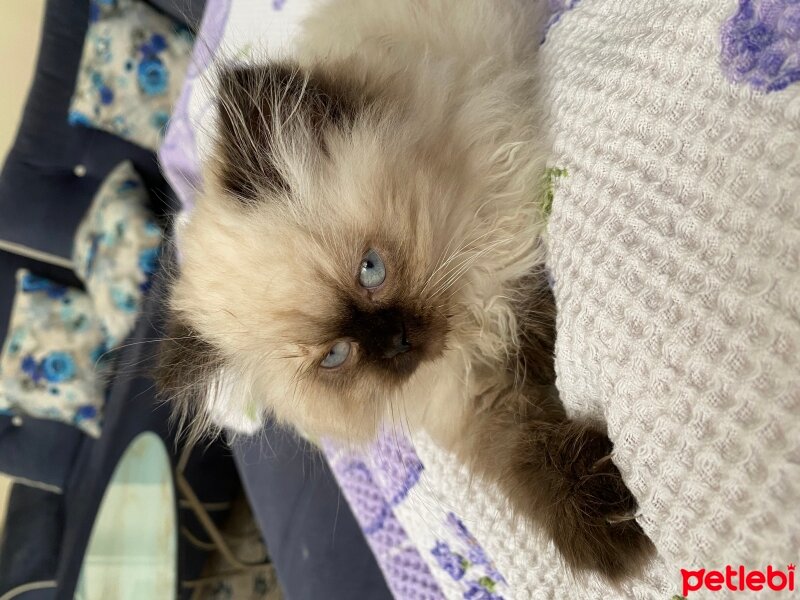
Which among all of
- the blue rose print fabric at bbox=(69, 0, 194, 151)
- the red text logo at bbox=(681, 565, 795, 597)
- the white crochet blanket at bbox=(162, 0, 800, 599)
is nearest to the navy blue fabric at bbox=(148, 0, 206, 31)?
the blue rose print fabric at bbox=(69, 0, 194, 151)

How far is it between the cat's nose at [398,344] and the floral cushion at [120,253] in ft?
4.42

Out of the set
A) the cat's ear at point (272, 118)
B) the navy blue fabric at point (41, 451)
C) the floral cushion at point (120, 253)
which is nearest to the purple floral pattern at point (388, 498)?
the cat's ear at point (272, 118)

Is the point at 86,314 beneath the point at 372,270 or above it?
beneath

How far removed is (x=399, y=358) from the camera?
0.80m

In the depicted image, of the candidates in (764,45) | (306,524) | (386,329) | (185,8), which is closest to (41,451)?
(306,524)

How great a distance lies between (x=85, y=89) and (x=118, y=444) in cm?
119

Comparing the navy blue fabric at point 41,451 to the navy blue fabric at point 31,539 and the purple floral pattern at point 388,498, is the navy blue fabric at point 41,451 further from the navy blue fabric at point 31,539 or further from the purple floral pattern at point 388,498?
the purple floral pattern at point 388,498

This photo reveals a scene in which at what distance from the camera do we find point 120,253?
6.43 feet

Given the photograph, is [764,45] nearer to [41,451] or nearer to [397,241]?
[397,241]

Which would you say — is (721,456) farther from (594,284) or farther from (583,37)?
(583,37)

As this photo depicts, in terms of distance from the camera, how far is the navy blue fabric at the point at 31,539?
1.98m

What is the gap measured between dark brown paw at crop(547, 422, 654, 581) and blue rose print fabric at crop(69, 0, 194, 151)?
5.87ft

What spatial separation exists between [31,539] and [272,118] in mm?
1930

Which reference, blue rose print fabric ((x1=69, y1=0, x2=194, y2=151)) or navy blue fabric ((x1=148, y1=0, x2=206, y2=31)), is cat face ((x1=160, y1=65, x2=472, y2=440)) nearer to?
navy blue fabric ((x1=148, y1=0, x2=206, y2=31))
